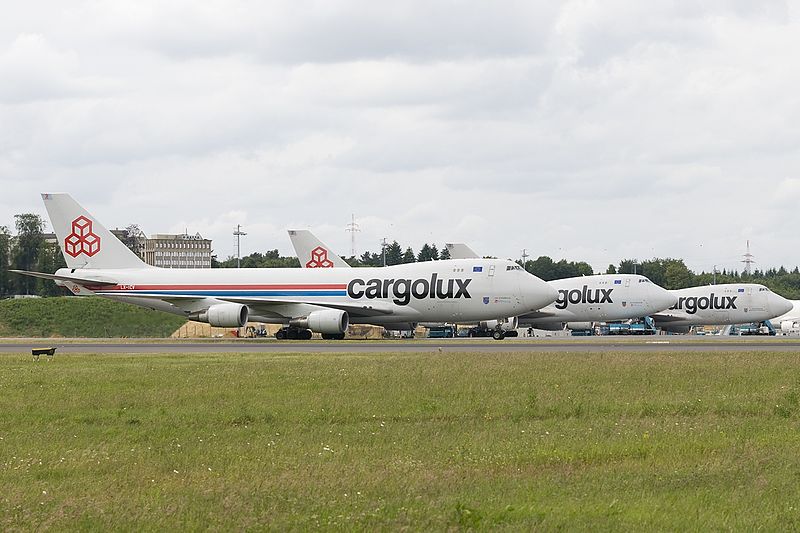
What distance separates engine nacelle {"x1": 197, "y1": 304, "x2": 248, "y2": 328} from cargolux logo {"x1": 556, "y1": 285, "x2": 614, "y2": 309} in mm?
31774

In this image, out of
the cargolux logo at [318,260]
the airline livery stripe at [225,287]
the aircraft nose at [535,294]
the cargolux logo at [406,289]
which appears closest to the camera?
the aircraft nose at [535,294]

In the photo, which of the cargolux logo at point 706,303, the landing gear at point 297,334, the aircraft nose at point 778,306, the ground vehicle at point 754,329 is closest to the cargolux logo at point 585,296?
the cargolux logo at point 706,303

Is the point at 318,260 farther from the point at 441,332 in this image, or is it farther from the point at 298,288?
the point at 298,288

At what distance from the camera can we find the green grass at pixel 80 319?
87.9 meters

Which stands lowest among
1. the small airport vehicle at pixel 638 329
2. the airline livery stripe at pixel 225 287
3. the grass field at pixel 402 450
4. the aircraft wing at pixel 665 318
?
the grass field at pixel 402 450

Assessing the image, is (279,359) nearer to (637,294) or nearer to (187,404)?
(187,404)

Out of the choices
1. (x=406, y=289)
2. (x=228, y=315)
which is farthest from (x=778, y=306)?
(x=228, y=315)

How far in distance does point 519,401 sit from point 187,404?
700 cm

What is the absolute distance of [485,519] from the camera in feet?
A: 38.0

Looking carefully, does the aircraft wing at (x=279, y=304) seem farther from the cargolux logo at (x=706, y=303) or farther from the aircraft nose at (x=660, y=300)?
the cargolux logo at (x=706, y=303)

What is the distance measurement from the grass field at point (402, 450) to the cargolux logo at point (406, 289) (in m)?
31.7

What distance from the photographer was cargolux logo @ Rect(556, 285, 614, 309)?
86.2m

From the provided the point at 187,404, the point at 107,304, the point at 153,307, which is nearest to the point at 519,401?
the point at 187,404

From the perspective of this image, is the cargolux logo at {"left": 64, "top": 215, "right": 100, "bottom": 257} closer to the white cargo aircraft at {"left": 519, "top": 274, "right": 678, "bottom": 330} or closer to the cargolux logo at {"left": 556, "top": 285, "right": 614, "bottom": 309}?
the white cargo aircraft at {"left": 519, "top": 274, "right": 678, "bottom": 330}
